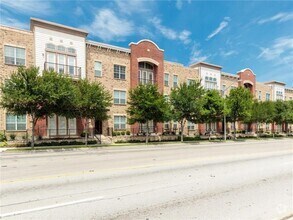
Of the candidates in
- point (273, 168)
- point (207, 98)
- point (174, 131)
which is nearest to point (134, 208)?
point (273, 168)

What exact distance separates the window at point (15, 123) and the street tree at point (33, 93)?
5003 millimetres

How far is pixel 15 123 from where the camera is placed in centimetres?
2545

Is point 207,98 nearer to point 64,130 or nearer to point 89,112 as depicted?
point 89,112

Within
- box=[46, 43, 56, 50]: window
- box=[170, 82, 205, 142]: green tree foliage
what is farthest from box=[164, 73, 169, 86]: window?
box=[46, 43, 56, 50]: window

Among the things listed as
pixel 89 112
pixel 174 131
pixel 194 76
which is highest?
pixel 194 76

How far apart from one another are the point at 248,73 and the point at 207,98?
2411 cm

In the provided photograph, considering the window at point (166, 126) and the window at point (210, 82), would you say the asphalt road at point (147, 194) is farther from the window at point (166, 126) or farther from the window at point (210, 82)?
the window at point (210, 82)

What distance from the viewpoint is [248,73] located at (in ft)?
173

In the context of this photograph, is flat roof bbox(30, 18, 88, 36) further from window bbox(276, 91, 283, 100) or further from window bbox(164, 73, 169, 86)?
window bbox(276, 91, 283, 100)

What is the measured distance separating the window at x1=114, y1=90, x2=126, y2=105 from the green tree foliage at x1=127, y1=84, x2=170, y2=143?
5.57 metres

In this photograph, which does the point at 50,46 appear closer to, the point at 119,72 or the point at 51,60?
the point at 51,60

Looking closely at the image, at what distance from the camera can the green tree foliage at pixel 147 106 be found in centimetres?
2709

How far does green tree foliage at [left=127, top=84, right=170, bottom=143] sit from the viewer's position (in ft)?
88.9

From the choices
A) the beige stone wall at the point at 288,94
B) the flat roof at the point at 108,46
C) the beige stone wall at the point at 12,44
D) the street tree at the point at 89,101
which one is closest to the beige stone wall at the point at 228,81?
the flat roof at the point at 108,46
